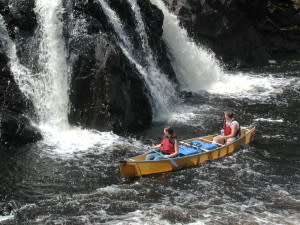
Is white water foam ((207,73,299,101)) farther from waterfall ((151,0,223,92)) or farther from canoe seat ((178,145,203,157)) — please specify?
canoe seat ((178,145,203,157))

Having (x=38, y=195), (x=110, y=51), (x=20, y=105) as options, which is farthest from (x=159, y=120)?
(x=38, y=195)

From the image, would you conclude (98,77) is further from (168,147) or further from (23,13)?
(168,147)

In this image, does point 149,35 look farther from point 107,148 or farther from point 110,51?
point 107,148

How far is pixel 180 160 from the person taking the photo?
10820 millimetres

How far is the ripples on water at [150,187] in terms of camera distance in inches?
338

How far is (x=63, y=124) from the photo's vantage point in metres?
14.1

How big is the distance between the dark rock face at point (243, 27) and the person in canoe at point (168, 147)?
13101 millimetres

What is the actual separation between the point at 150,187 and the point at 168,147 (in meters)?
1.33

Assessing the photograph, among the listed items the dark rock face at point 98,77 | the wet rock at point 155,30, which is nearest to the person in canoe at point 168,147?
the dark rock face at point 98,77

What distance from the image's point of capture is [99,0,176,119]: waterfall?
51.8 feet

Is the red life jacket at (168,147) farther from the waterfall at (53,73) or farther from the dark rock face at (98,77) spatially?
the waterfall at (53,73)

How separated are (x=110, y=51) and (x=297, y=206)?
7.71 metres

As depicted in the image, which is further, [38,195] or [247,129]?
[247,129]

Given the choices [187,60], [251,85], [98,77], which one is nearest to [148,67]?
[98,77]
